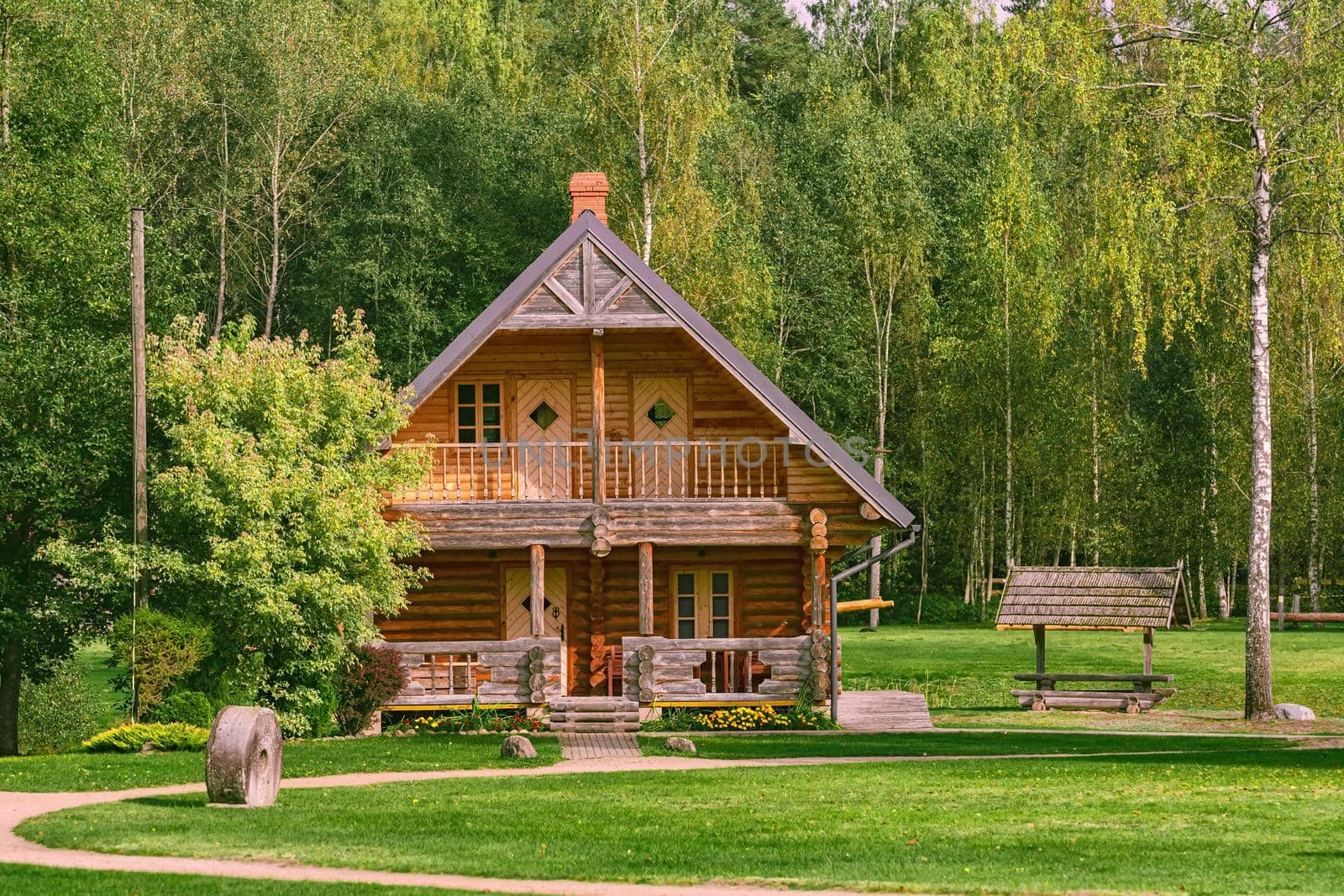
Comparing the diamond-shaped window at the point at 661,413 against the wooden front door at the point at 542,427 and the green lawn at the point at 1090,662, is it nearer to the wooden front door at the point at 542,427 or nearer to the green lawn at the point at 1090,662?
the wooden front door at the point at 542,427

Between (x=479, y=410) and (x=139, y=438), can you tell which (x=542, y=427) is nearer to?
(x=479, y=410)

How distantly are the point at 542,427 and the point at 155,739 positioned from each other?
934 cm

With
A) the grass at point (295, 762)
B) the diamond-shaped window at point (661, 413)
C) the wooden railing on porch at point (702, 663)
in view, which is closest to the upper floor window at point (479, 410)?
the diamond-shaped window at point (661, 413)

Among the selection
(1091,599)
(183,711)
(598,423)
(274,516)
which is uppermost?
(598,423)

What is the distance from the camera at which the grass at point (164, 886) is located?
12.3 meters

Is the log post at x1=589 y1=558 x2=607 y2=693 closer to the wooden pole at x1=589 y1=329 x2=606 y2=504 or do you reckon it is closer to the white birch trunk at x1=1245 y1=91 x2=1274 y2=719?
the wooden pole at x1=589 y1=329 x2=606 y2=504

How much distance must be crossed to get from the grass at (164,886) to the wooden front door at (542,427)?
1699 cm

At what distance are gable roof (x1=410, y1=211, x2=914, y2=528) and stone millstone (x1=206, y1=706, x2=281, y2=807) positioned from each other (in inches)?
439

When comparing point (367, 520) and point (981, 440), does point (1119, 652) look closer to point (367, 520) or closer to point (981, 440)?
point (981, 440)

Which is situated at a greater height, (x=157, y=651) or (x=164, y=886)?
(x=157, y=651)

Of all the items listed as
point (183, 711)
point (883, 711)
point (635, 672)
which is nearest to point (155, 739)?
point (183, 711)

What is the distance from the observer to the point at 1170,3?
27750 mm

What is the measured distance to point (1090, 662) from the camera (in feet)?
131

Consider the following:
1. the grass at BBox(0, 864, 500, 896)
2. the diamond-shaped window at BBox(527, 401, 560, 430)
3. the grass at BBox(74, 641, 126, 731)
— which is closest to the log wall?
the diamond-shaped window at BBox(527, 401, 560, 430)
